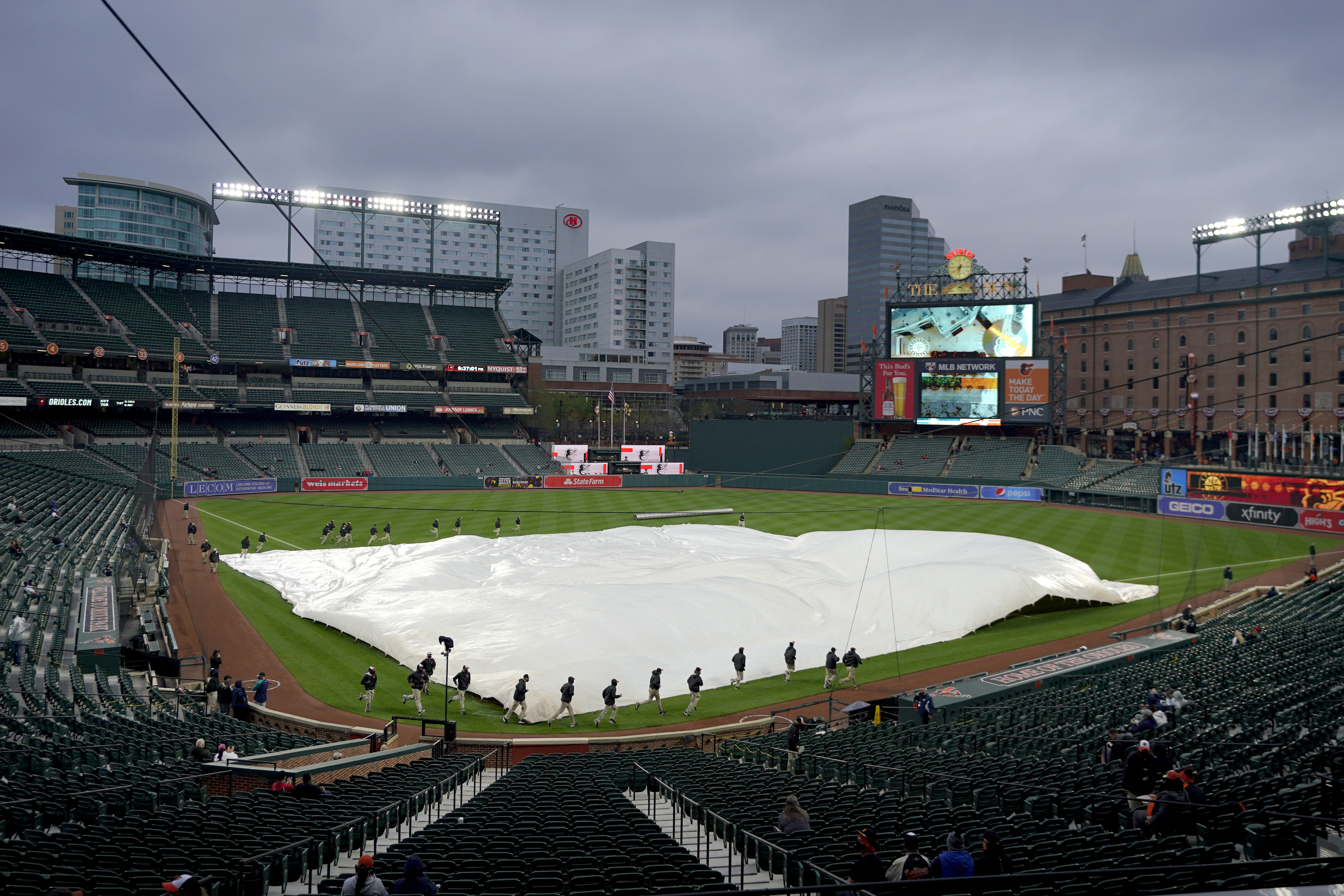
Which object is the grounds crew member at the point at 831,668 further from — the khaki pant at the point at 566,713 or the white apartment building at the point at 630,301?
the white apartment building at the point at 630,301

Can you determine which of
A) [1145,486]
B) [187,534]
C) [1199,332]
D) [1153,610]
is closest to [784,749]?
[1153,610]

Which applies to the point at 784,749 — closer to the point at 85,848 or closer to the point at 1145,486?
the point at 85,848

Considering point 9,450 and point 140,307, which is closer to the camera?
point 9,450

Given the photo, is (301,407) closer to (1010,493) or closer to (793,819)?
(1010,493)

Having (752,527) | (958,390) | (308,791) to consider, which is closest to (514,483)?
(752,527)

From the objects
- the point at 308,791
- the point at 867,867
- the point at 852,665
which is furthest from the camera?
the point at 852,665

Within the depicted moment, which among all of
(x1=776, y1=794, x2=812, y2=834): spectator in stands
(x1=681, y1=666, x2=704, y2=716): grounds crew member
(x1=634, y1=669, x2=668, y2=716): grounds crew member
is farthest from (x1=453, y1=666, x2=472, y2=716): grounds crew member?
(x1=776, y1=794, x2=812, y2=834): spectator in stands

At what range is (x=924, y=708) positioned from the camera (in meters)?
18.5

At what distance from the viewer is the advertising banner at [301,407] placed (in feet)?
248

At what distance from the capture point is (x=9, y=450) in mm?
59781

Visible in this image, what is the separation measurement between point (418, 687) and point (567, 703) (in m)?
3.59

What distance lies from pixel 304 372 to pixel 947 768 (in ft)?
261

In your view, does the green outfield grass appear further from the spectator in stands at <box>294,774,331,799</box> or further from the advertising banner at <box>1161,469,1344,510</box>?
the spectator in stands at <box>294,774,331,799</box>

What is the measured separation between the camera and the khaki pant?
1967 cm
